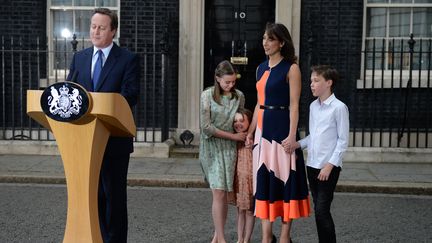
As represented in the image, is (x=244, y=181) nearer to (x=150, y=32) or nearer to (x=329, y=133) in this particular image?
(x=329, y=133)

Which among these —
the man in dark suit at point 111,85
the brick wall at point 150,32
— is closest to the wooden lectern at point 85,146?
the man in dark suit at point 111,85

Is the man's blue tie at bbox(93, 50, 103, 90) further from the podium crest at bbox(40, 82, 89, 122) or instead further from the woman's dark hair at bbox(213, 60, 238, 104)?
the woman's dark hair at bbox(213, 60, 238, 104)

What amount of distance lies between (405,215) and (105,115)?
409 centimetres

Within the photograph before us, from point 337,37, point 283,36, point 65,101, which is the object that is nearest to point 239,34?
point 337,37

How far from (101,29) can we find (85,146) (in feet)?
2.65

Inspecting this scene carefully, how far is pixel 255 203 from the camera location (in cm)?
458

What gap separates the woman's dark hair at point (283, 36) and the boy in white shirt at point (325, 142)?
0.21m

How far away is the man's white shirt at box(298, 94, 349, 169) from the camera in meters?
4.34

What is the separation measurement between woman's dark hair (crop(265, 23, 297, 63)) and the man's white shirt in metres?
0.43

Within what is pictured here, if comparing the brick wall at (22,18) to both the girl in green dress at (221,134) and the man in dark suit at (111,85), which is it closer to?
the girl in green dress at (221,134)

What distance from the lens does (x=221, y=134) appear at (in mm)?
4836

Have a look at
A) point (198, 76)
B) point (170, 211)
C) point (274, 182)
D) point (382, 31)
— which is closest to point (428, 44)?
point (382, 31)

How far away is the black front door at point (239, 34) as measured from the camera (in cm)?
1012

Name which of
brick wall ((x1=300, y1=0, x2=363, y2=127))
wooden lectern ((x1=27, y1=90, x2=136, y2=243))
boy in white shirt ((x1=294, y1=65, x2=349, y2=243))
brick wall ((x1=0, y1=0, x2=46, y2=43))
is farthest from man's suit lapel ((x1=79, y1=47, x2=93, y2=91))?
brick wall ((x1=0, y1=0, x2=46, y2=43))
